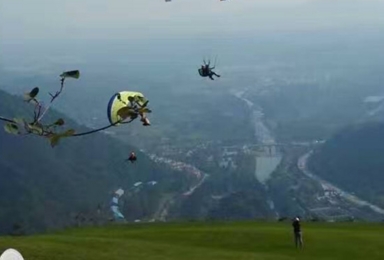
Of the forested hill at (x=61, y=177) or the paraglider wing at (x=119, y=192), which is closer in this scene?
the forested hill at (x=61, y=177)

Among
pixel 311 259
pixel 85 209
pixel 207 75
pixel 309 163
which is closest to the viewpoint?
pixel 207 75

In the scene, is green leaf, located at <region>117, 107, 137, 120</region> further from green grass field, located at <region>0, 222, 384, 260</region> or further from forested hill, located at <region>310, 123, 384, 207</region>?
forested hill, located at <region>310, 123, 384, 207</region>

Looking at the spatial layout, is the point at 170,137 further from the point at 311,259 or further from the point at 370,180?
the point at 311,259

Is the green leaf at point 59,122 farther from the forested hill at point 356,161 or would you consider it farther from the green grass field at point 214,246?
the forested hill at point 356,161

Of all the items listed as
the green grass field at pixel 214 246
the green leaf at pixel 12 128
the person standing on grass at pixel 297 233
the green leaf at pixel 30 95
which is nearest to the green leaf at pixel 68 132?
the green leaf at pixel 12 128

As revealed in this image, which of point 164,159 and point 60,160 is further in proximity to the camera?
point 164,159

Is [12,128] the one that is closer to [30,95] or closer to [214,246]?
[30,95]

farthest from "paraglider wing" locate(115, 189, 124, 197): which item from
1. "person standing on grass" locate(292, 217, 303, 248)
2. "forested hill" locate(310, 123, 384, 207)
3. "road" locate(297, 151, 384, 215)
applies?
"person standing on grass" locate(292, 217, 303, 248)

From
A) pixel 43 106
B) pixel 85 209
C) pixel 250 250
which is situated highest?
pixel 43 106

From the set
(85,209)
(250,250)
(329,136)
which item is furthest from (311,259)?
(329,136)
